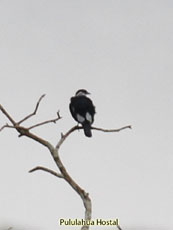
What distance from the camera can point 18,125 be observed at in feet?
13.9

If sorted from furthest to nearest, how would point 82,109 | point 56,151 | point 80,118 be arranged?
point 82,109
point 80,118
point 56,151

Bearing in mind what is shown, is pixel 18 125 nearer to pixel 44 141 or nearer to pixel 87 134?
pixel 44 141

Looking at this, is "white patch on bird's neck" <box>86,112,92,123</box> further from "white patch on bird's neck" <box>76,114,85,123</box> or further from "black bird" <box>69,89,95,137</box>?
"white patch on bird's neck" <box>76,114,85,123</box>

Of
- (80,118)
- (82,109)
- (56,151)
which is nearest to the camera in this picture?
(56,151)

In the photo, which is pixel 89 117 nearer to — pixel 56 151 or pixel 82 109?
pixel 82 109

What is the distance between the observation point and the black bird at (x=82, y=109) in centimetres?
1119

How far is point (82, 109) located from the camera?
38.1 feet

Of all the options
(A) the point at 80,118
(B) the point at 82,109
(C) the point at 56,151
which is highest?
(B) the point at 82,109

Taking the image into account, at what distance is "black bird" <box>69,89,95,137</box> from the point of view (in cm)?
1119

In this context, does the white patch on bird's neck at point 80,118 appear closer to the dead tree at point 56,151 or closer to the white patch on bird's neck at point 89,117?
the white patch on bird's neck at point 89,117

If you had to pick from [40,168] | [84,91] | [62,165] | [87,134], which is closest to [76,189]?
[62,165]

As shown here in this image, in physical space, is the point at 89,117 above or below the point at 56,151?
above

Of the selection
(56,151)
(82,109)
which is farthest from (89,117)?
(56,151)

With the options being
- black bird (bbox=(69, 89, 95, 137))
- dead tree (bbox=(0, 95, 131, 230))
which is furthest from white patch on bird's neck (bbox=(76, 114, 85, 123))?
dead tree (bbox=(0, 95, 131, 230))
